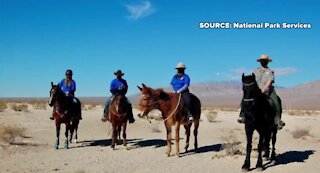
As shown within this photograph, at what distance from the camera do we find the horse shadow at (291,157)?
470 inches

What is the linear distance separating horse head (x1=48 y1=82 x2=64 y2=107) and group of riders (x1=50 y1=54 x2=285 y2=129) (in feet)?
1.37

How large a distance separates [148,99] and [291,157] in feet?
15.2

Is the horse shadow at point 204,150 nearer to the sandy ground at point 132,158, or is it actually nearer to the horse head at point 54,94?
the sandy ground at point 132,158

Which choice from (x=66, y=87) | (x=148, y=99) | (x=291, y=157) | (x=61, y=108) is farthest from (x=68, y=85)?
(x=291, y=157)

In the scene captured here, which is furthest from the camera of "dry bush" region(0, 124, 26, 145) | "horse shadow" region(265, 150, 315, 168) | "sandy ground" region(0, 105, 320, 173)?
"dry bush" region(0, 124, 26, 145)

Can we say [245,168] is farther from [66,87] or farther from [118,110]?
[66,87]

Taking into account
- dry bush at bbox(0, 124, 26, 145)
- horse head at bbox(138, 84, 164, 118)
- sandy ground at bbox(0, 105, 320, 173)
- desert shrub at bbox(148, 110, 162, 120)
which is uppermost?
horse head at bbox(138, 84, 164, 118)

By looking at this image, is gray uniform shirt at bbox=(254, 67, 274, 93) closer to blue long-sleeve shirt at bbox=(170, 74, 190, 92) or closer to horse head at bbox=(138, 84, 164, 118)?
blue long-sleeve shirt at bbox=(170, 74, 190, 92)

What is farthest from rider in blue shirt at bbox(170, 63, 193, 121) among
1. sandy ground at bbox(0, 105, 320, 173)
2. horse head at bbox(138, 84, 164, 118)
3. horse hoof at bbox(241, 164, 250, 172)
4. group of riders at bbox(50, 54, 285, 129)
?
horse hoof at bbox(241, 164, 250, 172)

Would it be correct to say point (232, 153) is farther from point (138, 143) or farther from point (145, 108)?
point (138, 143)

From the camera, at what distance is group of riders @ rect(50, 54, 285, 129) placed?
1145 cm

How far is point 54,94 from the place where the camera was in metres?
15.2

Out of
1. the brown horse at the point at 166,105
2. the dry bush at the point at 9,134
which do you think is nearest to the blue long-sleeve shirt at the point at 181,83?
the brown horse at the point at 166,105

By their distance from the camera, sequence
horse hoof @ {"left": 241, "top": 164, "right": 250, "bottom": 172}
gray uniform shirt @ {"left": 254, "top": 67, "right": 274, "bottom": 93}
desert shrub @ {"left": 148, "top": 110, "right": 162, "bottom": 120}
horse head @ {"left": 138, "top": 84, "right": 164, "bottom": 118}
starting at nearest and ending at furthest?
horse hoof @ {"left": 241, "top": 164, "right": 250, "bottom": 172}
gray uniform shirt @ {"left": 254, "top": 67, "right": 274, "bottom": 93}
horse head @ {"left": 138, "top": 84, "right": 164, "bottom": 118}
desert shrub @ {"left": 148, "top": 110, "right": 162, "bottom": 120}
